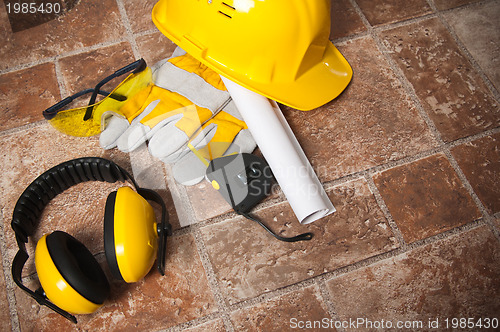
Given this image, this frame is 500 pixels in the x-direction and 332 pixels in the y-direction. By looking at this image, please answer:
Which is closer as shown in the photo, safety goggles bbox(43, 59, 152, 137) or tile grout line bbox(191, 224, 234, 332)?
tile grout line bbox(191, 224, 234, 332)

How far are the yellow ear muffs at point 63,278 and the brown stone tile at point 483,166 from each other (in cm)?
106

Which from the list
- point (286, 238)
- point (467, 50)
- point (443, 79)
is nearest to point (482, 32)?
point (467, 50)

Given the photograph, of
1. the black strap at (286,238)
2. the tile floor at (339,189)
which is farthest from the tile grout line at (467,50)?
the black strap at (286,238)

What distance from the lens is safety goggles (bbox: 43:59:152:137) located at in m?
1.21

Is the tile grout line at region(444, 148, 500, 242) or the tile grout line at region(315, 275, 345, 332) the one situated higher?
the tile grout line at region(444, 148, 500, 242)

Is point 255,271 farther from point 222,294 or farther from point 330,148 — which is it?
point 330,148

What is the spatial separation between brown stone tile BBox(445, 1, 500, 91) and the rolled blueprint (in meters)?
0.71

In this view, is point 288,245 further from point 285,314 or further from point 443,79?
point 443,79

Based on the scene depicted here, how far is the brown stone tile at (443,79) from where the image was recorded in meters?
1.33

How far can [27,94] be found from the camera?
1.37m

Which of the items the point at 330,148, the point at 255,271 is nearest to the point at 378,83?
the point at 330,148

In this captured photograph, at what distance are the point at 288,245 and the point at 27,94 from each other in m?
0.95

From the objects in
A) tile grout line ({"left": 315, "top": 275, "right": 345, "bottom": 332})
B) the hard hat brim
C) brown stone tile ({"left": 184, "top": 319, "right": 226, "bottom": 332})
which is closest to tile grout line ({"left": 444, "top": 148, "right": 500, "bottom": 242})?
the hard hat brim

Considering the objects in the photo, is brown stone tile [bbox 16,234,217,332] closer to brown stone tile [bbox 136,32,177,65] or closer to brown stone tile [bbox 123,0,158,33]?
brown stone tile [bbox 136,32,177,65]
